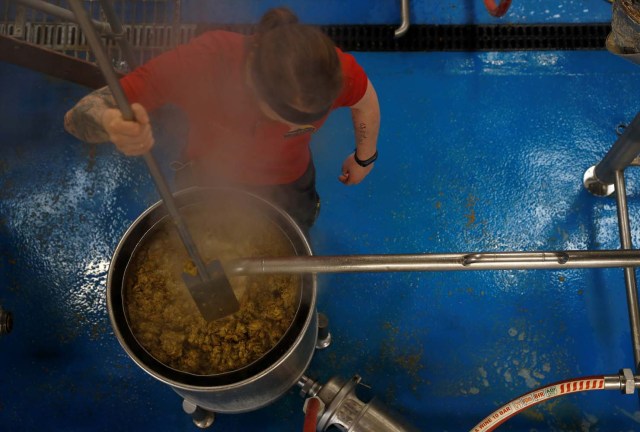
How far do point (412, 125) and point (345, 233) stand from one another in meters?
0.67

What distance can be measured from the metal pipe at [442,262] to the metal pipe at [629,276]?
2.81ft

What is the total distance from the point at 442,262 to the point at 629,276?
1.22 metres

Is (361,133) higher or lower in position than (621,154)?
higher

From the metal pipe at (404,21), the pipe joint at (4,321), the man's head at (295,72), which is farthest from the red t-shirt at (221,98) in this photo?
the metal pipe at (404,21)

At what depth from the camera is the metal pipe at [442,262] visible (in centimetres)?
145

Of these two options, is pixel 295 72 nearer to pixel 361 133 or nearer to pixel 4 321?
pixel 361 133

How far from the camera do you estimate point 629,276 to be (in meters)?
2.19

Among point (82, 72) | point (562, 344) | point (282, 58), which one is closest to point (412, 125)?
point (562, 344)

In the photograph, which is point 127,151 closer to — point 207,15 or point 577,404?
point 207,15

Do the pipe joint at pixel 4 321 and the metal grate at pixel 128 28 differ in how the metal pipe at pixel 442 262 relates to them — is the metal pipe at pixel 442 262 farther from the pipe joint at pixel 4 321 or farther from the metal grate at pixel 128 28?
the metal grate at pixel 128 28

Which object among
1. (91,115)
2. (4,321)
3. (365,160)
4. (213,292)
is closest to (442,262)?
(213,292)

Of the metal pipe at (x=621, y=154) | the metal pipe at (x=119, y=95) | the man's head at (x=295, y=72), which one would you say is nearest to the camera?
the metal pipe at (x=119, y=95)

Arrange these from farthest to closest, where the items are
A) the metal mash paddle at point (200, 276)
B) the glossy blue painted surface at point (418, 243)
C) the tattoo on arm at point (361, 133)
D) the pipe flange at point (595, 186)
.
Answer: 1. the pipe flange at point (595, 186)
2. the glossy blue painted surface at point (418, 243)
3. the tattoo on arm at point (361, 133)
4. the metal mash paddle at point (200, 276)

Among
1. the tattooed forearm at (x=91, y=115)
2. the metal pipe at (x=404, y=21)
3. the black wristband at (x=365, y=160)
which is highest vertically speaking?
the tattooed forearm at (x=91, y=115)
